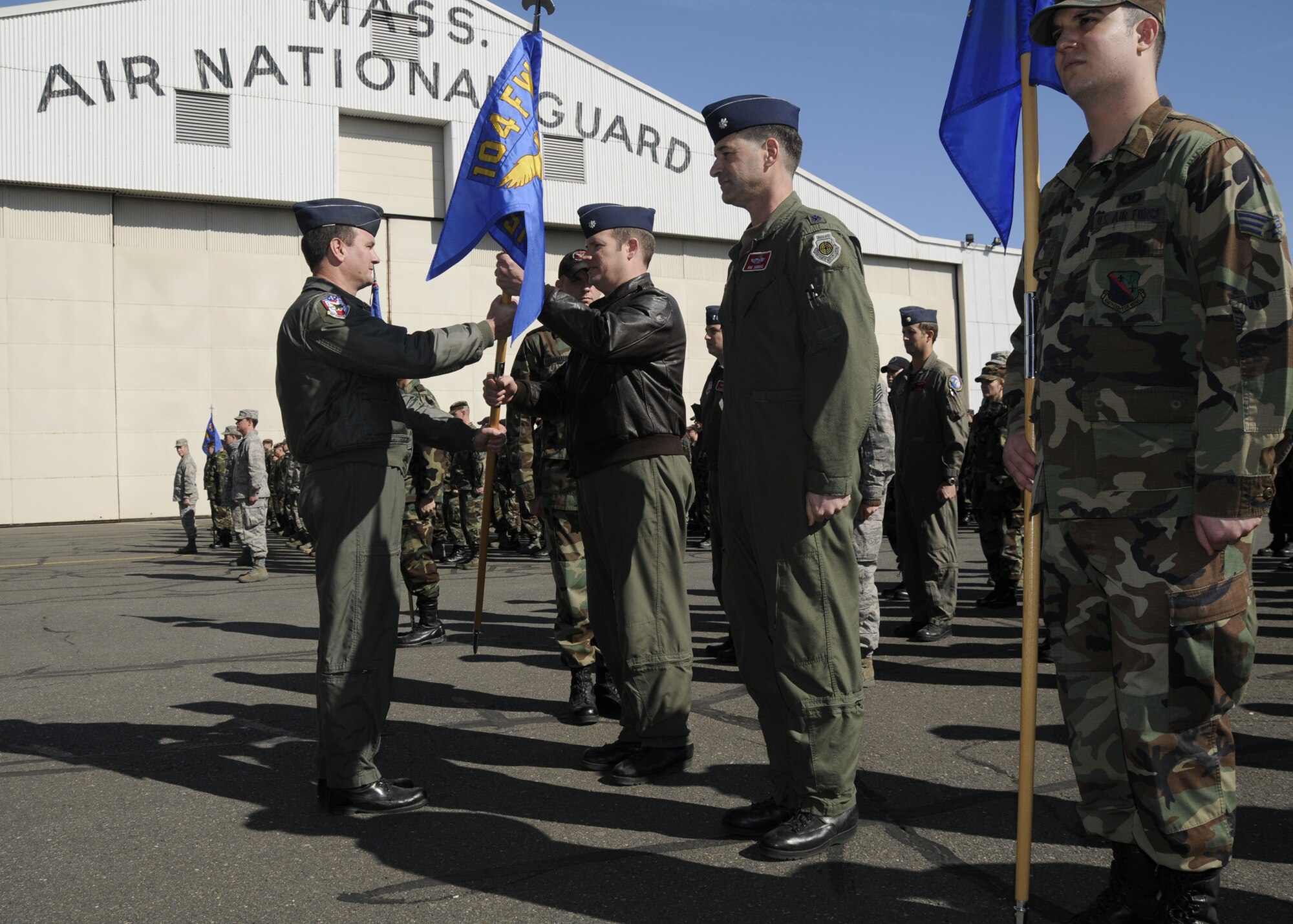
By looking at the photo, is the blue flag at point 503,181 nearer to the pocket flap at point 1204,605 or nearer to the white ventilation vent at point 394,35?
the pocket flap at point 1204,605

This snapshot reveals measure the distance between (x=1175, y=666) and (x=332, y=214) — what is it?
126 inches

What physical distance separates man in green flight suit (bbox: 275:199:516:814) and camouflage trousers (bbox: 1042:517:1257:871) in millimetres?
2415

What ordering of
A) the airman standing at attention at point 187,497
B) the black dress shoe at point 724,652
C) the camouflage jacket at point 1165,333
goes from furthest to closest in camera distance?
the airman standing at attention at point 187,497 → the black dress shoe at point 724,652 → the camouflage jacket at point 1165,333

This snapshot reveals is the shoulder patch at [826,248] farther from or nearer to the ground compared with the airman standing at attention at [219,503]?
farther from the ground

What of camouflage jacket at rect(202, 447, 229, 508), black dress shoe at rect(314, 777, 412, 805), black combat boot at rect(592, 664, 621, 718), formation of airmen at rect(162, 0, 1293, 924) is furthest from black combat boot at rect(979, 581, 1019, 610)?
camouflage jacket at rect(202, 447, 229, 508)

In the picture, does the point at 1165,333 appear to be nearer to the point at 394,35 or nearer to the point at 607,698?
the point at 607,698

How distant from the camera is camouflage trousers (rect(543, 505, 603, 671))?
17.4 ft

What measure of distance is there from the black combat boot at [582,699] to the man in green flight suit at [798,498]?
5.59 feet

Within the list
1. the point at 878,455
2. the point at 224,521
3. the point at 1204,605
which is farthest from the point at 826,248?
the point at 224,521

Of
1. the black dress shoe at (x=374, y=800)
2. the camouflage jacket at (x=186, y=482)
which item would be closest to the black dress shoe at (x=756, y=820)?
the black dress shoe at (x=374, y=800)

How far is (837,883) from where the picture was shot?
309 cm

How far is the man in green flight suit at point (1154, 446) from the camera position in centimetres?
234

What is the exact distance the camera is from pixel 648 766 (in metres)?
4.16

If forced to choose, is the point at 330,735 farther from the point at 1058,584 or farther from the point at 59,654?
the point at 59,654
